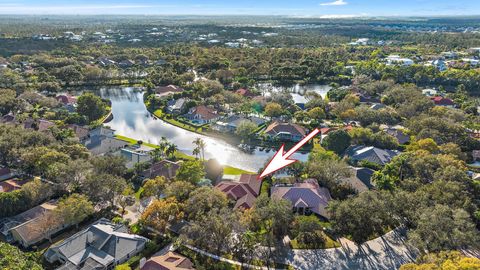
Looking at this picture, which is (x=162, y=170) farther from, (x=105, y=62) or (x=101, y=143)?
(x=105, y=62)

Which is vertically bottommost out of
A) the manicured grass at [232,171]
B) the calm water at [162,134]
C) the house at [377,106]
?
the calm water at [162,134]

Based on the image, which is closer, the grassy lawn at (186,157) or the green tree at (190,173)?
the green tree at (190,173)

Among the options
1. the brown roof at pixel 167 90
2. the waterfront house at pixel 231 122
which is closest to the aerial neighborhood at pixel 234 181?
the waterfront house at pixel 231 122

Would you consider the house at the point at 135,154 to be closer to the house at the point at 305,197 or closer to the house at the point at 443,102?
the house at the point at 305,197

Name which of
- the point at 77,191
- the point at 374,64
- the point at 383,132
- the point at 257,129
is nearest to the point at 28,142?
the point at 77,191

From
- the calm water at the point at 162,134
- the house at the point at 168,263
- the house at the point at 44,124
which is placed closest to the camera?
the house at the point at 168,263

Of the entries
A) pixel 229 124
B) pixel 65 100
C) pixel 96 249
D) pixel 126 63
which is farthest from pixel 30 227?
pixel 126 63
